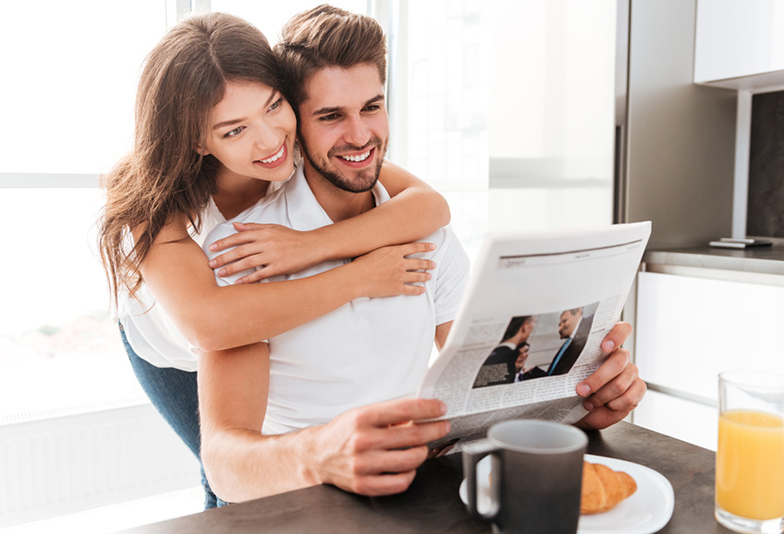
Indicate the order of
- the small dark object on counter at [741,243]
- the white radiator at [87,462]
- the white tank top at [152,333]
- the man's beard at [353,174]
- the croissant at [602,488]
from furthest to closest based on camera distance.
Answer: the white radiator at [87,462] < the small dark object on counter at [741,243] < the white tank top at [152,333] < the man's beard at [353,174] < the croissant at [602,488]

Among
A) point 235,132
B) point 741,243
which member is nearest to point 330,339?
point 235,132

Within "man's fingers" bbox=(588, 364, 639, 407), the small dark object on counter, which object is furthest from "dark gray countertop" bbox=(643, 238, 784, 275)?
"man's fingers" bbox=(588, 364, 639, 407)

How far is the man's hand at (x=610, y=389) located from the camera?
79 cm

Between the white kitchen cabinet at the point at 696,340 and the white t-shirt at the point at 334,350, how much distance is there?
1026 mm

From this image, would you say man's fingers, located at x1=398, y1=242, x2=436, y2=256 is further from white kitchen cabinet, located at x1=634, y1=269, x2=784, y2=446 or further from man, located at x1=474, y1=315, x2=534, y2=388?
white kitchen cabinet, located at x1=634, y1=269, x2=784, y2=446

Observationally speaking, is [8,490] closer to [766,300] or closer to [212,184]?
[212,184]

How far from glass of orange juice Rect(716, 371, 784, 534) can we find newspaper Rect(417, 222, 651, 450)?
180 mm

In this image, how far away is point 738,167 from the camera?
2277 mm

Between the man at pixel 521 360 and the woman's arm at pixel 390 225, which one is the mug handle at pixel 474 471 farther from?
the woman's arm at pixel 390 225

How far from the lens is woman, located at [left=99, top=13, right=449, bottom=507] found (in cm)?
105

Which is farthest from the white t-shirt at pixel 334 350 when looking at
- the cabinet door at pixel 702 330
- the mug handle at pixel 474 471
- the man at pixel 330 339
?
the cabinet door at pixel 702 330

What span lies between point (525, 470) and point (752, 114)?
2.26m

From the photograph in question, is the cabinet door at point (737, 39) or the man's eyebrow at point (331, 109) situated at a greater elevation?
the cabinet door at point (737, 39)

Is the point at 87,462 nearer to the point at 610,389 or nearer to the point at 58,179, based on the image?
the point at 58,179
